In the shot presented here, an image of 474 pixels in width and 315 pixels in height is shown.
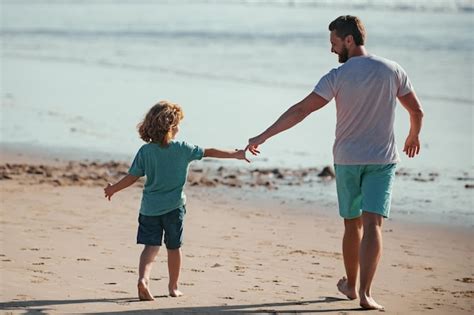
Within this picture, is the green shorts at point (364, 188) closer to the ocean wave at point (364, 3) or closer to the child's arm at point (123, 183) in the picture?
the child's arm at point (123, 183)

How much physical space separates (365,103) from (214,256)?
2202mm

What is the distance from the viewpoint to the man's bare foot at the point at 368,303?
6.16 meters

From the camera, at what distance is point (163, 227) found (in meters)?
6.35

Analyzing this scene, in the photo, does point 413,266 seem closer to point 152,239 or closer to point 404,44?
point 152,239

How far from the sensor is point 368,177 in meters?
6.15

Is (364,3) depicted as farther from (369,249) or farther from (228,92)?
(369,249)

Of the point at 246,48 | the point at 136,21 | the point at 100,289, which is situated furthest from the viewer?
the point at 136,21

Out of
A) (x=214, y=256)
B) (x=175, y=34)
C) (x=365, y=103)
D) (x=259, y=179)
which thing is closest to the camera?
(x=365, y=103)

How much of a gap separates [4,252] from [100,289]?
4.22ft

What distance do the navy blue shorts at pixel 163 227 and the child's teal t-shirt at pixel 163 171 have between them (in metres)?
0.04

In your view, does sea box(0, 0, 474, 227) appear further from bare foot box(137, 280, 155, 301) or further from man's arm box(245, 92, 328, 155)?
bare foot box(137, 280, 155, 301)

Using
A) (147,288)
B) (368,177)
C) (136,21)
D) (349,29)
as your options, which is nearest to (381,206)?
(368,177)

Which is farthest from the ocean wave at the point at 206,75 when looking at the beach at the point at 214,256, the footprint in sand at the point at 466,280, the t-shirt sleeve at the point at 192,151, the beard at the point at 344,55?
the t-shirt sleeve at the point at 192,151

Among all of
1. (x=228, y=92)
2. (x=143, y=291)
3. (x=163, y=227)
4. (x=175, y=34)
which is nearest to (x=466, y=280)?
(x=163, y=227)
